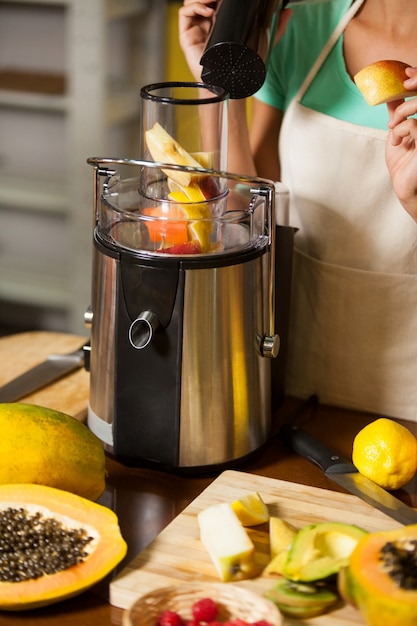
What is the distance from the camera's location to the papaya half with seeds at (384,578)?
0.72 m

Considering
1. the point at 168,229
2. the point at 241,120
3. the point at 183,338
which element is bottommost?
the point at 183,338

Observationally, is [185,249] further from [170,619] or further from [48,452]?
[170,619]

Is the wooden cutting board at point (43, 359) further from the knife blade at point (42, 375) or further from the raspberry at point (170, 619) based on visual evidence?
the raspberry at point (170, 619)

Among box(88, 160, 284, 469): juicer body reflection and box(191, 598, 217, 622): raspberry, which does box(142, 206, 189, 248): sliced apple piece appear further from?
box(191, 598, 217, 622): raspberry

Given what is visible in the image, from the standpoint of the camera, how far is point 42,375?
128cm

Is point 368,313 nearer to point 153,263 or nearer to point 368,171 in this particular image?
point 368,171

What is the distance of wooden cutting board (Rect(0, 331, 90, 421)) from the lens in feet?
3.99

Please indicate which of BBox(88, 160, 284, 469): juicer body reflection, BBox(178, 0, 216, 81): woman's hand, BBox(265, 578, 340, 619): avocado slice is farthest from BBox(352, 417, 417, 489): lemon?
BBox(178, 0, 216, 81): woman's hand

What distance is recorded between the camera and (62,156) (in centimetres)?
301

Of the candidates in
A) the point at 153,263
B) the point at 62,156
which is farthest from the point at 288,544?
the point at 62,156

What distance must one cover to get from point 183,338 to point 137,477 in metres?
0.18

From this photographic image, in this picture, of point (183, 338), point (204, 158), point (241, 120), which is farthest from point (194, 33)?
point (183, 338)

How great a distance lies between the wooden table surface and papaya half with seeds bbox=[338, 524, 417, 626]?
214 mm

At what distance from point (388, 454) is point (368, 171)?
0.39 metres
